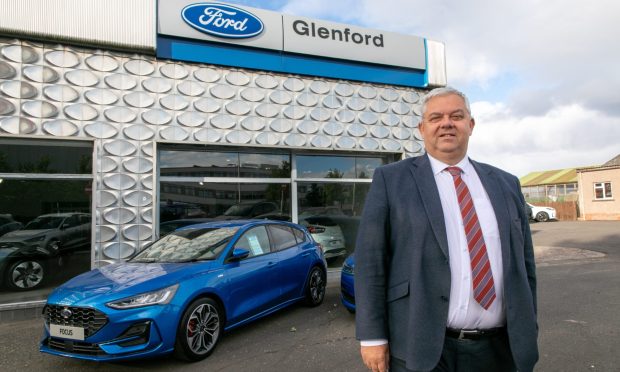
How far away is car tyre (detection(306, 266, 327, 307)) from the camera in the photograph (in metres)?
6.64

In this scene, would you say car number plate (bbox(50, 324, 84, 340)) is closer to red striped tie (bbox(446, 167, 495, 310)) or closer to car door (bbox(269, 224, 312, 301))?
car door (bbox(269, 224, 312, 301))

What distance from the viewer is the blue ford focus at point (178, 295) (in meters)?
4.07

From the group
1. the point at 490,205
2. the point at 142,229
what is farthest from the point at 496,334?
the point at 142,229

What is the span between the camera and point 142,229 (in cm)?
802

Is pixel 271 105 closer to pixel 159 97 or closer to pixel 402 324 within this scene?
pixel 159 97

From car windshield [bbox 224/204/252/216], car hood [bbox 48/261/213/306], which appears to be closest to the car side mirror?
car hood [bbox 48/261/213/306]

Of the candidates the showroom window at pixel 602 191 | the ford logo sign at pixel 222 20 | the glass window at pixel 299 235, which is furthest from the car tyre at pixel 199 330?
the showroom window at pixel 602 191

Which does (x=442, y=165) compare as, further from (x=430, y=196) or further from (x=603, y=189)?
(x=603, y=189)

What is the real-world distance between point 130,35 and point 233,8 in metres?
2.17

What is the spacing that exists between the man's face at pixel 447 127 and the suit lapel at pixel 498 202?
0.60 feet

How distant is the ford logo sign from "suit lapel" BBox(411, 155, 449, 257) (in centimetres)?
766

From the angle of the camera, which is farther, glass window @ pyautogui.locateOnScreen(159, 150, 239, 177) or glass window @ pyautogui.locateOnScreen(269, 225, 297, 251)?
glass window @ pyautogui.locateOnScreen(159, 150, 239, 177)

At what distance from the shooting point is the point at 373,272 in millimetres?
1885

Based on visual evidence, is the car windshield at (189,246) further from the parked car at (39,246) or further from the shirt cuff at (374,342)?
A: the shirt cuff at (374,342)
